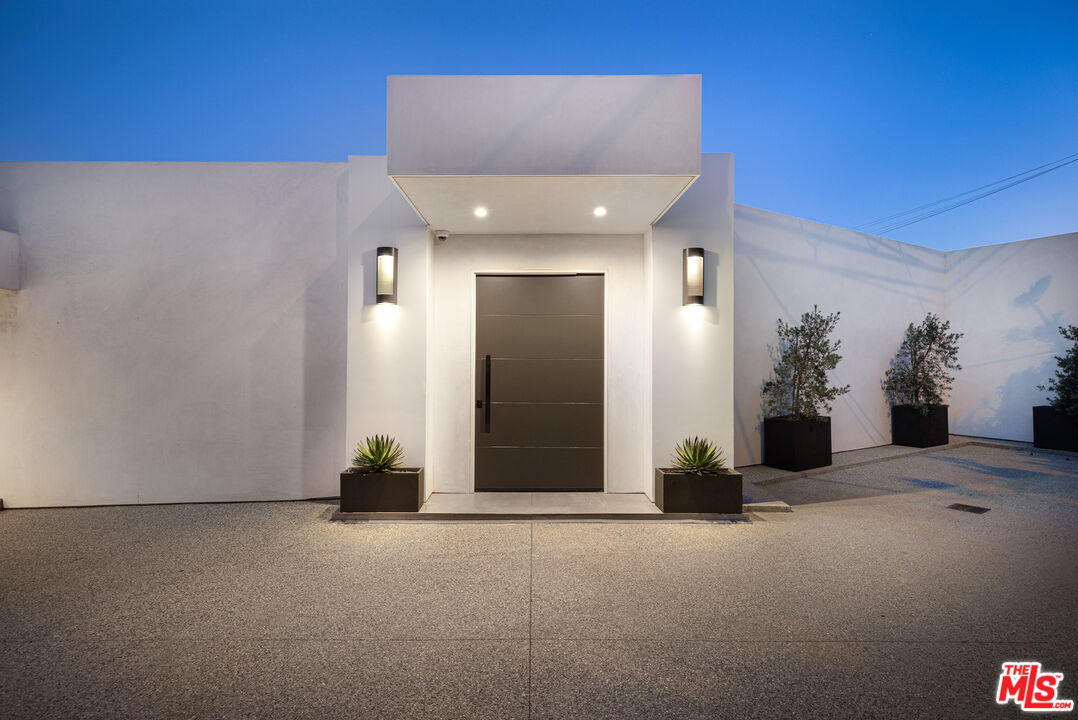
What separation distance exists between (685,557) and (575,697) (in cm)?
163

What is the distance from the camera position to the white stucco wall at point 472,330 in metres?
4.58

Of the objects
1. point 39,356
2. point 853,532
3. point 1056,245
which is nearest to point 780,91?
point 1056,245

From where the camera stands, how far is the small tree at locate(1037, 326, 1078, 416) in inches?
265

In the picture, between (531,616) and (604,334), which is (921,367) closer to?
(604,334)

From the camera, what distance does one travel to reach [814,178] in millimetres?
49844

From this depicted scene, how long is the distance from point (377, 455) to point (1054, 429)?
9815 mm

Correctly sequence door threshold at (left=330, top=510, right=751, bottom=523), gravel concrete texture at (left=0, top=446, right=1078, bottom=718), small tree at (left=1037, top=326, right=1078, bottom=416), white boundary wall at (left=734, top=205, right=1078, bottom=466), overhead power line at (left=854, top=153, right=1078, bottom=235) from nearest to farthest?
gravel concrete texture at (left=0, top=446, right=1078, bottom=718) < door threshold at (left=330, top=510, right=751, bottom=523) < white boundary wall at (left=734, top=205, right=1078, bottom=466) < small tree at (left=1037, top=326, right=1078, bottom=416) < overhead power line at (left=854, top=153, right=1078, bottom=235)

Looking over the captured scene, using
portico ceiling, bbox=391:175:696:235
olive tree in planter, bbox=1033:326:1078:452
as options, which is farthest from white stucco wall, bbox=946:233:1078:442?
portico ceiling, bbox=391:175:696:235

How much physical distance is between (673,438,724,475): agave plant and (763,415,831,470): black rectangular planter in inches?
84.4

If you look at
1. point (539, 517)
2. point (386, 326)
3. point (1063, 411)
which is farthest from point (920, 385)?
point (386, 326)

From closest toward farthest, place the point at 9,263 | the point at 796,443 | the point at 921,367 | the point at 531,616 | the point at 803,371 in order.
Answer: the point at 531,616
the point at 9,263
the point at 796,443
the point at 803,371
the point at 921,367

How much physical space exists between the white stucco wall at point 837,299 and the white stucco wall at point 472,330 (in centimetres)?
215

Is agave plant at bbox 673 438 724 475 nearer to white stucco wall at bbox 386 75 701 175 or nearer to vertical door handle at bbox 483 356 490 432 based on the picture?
vertical door handle at bbox 483 356 490 432

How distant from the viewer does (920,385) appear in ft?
24.5
